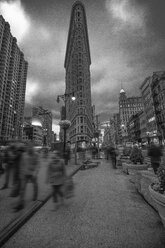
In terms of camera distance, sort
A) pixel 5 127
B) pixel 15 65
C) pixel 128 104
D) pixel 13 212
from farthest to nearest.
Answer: pixel 128 104
pixel 15 65
pixel 5 127
pixel 13 212

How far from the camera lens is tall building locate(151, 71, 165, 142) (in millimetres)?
46344

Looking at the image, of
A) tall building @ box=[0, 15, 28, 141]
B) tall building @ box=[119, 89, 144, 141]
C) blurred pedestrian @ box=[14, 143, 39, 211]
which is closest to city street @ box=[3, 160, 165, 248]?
blurred pedestrian @ box=[14, 143, 39, 211]

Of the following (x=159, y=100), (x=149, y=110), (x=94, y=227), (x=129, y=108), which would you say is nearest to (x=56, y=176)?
(x=94, y=227)

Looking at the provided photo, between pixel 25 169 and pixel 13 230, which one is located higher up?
pixel 25 169

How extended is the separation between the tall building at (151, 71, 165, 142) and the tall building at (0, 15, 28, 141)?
86521mm

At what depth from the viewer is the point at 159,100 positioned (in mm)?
49031

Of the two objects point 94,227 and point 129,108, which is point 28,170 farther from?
point 129,108

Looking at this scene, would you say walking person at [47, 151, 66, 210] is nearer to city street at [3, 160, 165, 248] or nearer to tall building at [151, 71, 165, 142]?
city street at [3, 160, 165, 248]

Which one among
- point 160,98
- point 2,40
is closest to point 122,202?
point 160,98

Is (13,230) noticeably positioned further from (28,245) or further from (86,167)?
(86,167)

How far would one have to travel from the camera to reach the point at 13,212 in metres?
3.11

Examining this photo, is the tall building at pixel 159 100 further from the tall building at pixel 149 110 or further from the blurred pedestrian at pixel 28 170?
the blurred pedestrian at pixel 28 170

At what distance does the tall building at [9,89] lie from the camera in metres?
84.2

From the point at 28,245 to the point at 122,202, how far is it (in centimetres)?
290
